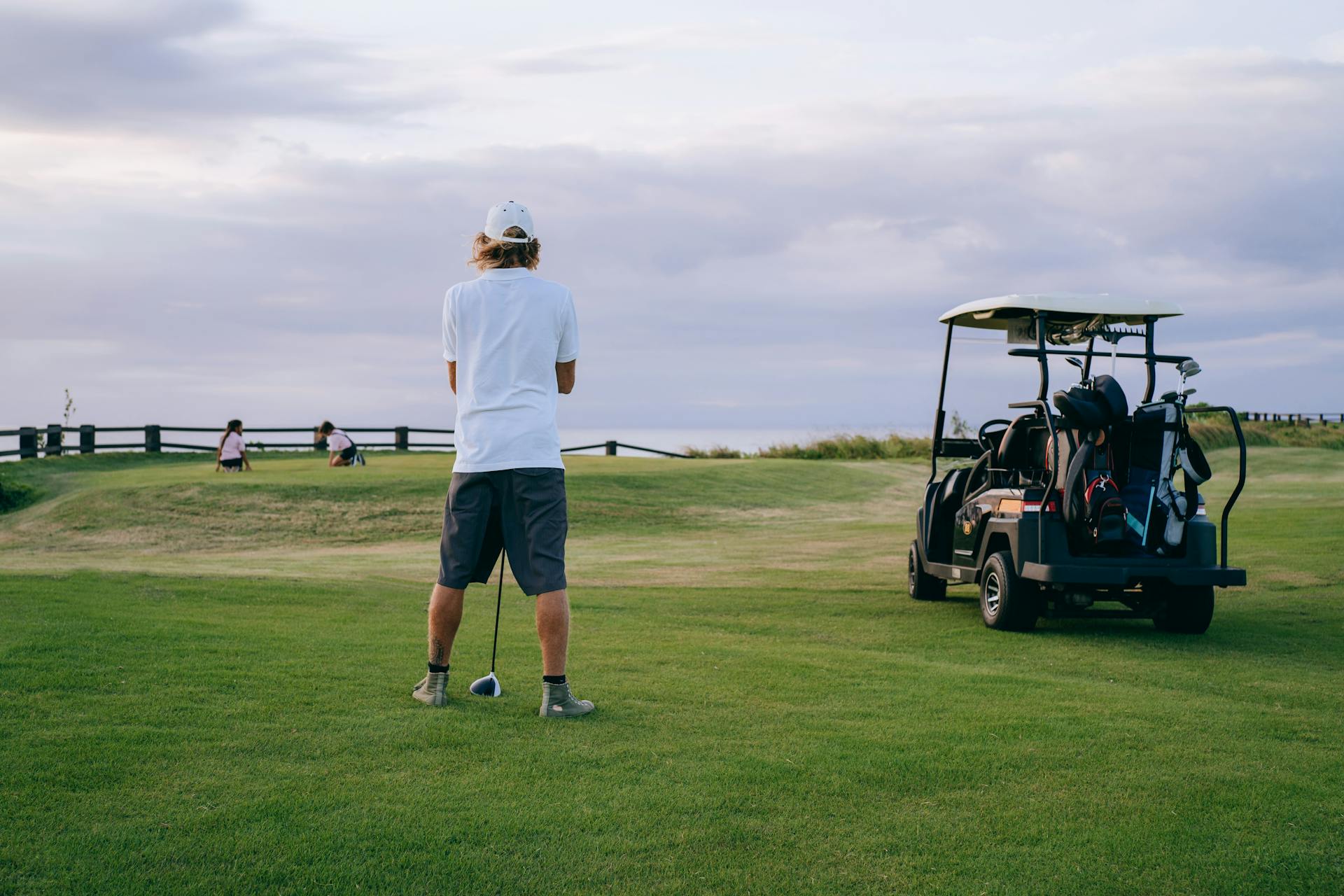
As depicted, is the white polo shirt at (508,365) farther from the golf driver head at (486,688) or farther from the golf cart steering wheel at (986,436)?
the golf cart steering wheel at (986,436)

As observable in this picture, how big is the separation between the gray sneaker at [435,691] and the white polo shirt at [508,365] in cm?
91

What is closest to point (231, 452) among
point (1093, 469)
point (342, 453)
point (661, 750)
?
point (342, 453)

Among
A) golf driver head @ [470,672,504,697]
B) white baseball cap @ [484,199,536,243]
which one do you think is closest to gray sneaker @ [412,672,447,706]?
golf driver head @ [470,672,504,697]

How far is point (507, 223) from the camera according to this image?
5230 mm

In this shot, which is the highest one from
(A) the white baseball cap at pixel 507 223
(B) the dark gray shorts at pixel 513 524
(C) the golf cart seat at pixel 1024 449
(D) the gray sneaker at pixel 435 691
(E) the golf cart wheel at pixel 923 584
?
(A) the white baseball cap at pixel 507 223

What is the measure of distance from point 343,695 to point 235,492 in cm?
1828

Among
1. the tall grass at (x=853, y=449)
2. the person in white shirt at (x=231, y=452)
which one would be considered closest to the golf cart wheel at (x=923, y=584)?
the person in white shirt at (x=231, y=452)

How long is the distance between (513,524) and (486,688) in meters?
0.89

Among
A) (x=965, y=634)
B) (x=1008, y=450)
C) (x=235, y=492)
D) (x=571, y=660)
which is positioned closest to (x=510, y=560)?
(x=571, y=660)

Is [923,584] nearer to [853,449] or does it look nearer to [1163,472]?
[1163,472]

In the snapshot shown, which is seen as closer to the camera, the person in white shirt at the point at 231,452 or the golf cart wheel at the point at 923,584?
the golf cart wheel at the point at 923,584

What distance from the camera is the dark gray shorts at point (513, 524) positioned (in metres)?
5.07

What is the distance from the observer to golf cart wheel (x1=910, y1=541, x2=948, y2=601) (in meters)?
11.3

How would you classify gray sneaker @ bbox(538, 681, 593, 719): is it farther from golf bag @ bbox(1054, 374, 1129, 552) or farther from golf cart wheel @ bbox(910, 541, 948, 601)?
golf cart wheel @ bbox(910, 541, 948, 601)
